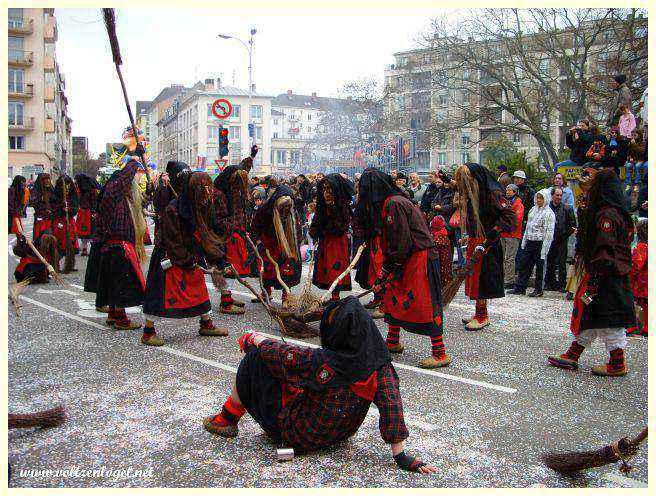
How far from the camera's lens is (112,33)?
5.81 meters

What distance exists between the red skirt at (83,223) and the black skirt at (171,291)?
295 inches

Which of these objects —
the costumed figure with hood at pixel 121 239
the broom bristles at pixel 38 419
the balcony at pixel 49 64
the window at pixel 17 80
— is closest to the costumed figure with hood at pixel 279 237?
the costumed figure with hood at pixel 121 239

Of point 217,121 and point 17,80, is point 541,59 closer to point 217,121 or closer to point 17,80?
point 17,80

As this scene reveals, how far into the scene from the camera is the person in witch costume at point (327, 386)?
10.6 ft

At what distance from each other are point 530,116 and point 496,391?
23.2m

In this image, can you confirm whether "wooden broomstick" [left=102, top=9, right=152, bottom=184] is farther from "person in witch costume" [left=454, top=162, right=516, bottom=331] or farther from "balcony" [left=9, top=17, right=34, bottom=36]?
"balcony" [left=9, top=17, right=34, bottom=36]

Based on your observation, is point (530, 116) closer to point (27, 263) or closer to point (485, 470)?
point (27, 263)

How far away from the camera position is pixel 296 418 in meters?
3.51

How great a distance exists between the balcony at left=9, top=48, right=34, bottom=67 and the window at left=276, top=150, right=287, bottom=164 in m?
41.5

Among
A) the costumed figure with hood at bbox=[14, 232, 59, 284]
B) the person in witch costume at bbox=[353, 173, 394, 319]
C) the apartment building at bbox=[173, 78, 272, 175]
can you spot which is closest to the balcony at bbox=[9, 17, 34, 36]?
the apartment building at bbox=[173, 78, 272, 175]

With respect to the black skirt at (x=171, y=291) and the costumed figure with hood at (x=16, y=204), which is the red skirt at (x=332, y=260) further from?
the costumed figure with hood at (x=16, y=204)

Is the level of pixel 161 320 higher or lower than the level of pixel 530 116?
lower

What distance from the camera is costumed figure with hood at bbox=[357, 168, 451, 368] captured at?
5.33 meters
